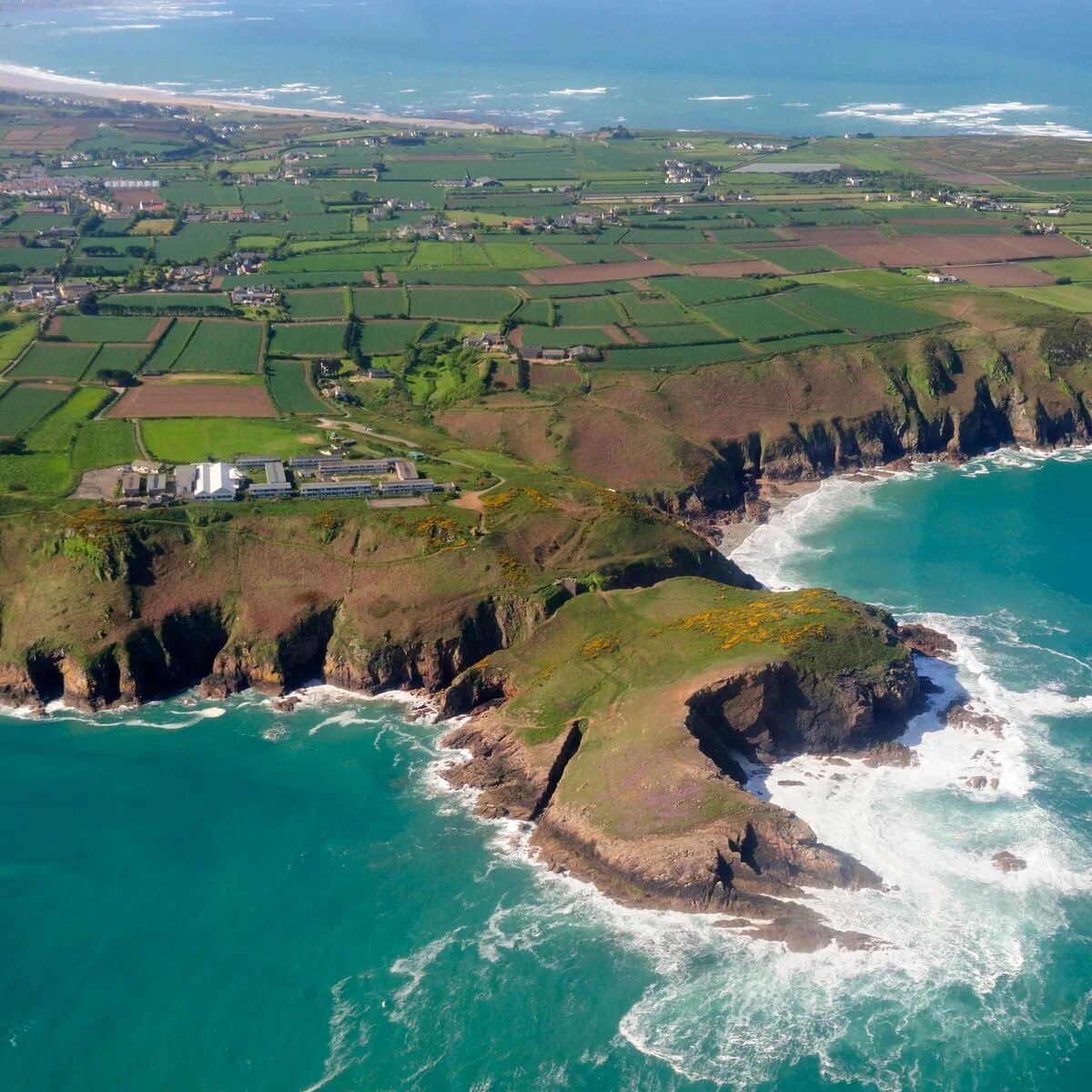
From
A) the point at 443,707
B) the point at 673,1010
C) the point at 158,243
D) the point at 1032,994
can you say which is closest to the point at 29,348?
the point at 158,243

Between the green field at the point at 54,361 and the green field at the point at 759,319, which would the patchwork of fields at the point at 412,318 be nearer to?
the green field at the point at 54,361

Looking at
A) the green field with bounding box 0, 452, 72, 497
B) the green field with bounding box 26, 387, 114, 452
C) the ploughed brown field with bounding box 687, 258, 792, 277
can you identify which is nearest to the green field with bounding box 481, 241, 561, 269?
the ploughed brown field with bounding box 687, 258, 792, 277

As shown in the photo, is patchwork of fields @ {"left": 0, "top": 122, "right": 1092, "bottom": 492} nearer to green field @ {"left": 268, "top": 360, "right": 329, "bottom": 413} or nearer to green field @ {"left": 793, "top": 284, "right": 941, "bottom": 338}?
green field @ {"left": 268, "top": 360, "right": 329, "bottom": 413}

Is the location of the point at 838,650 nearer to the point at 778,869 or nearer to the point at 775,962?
the point at 778,869

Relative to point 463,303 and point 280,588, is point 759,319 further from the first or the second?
point 280,588

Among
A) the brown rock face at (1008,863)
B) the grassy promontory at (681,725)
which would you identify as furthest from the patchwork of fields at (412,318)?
the brown rock face at (1008,863)

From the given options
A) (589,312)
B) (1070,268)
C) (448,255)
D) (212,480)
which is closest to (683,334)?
(589,312)
